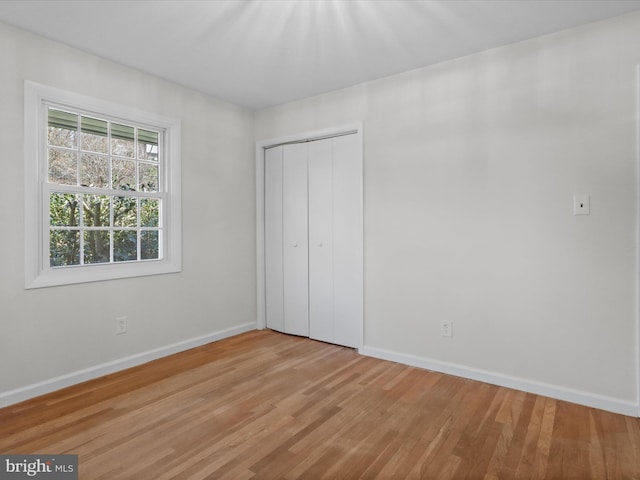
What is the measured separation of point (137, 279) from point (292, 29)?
2.31m

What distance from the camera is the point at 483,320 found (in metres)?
2.84

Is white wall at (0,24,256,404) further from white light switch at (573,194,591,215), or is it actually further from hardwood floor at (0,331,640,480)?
white light switch at (573,194,591,215)

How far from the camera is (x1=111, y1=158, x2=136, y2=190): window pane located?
3109mm

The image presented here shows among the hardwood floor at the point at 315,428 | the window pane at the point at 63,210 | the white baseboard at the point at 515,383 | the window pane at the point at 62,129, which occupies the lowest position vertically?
the hardwood floor at the point at 315,428

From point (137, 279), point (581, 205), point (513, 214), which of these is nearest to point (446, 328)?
point (513, 214)

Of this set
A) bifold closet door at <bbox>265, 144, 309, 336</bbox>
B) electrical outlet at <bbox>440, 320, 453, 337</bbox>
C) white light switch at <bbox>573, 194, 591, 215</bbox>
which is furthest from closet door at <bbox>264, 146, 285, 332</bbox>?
white light switch at <bbox>573, 194, 591, 215</bbox>

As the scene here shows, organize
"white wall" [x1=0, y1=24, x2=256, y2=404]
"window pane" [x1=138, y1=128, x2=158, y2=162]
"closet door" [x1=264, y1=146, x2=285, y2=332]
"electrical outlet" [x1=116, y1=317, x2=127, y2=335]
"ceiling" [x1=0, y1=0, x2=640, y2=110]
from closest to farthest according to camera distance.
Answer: "ceiling" [x1=0, y1=0, x2=640, y2=110] < "white wall" [x1=0, y1=24, x2=256, y2=404] < "electrical outlet" [x1=116, y1=317, x2=127, y2=335] < "window pane" [x1=138, y1=128, x2=158, y2=162] < "closet door" [x1=264, y1=146, x2=285, y2=332]

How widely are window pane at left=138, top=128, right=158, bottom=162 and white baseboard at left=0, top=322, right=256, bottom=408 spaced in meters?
1.71

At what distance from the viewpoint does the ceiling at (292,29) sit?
7.40 ft

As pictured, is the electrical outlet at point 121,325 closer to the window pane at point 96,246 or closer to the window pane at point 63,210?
the window pane at point 96,246

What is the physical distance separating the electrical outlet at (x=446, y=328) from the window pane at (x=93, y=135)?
121 inches

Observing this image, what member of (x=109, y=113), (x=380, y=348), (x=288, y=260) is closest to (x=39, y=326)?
(x=109, y=113)

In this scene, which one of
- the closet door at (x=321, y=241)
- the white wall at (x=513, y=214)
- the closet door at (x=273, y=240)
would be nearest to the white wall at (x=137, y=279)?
the closet door at (x=273, y=240)

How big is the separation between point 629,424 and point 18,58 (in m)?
4.45
